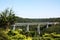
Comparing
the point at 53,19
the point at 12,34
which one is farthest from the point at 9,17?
the point at 53,19

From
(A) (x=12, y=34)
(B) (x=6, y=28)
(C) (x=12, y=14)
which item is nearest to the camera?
(A) (x=12, y=34)

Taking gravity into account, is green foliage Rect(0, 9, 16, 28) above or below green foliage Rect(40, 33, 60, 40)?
above

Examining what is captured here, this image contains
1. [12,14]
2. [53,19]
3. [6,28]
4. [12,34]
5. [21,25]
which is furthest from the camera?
[53,19]

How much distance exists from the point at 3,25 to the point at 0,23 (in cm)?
78

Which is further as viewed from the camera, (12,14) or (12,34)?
(12,14)

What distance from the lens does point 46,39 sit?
371 inches

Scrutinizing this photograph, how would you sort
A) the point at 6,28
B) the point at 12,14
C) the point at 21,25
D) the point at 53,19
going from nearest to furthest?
the point at 6,28, the point at 12,14, the point at 21,25, the point at 53,19

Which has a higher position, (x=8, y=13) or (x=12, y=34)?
(x=8, y=13)

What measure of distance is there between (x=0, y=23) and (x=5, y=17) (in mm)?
803

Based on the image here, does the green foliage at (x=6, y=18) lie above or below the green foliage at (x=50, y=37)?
above

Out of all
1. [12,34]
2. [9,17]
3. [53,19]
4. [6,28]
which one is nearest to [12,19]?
[9,17]

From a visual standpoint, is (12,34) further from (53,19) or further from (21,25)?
(53,19)

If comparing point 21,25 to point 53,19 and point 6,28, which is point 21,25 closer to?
point 53,19

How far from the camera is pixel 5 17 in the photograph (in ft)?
34.3
